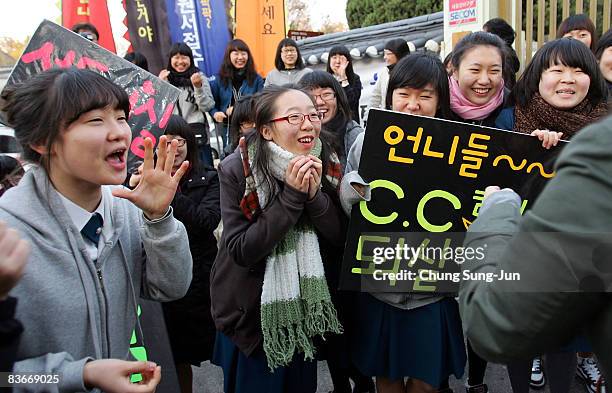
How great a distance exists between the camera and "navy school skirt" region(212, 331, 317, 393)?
220cm

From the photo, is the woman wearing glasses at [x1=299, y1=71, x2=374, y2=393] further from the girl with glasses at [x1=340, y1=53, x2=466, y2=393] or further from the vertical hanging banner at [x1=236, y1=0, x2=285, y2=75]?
the vertical hanging banner at [x1=236, y1=0, x2=285, y2=75]

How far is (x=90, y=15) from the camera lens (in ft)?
22.8

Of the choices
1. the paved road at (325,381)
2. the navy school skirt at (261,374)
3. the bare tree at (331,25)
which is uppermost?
the bare tree at (331,25)

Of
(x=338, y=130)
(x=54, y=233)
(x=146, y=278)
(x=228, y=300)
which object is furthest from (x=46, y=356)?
(x=338, y=130)

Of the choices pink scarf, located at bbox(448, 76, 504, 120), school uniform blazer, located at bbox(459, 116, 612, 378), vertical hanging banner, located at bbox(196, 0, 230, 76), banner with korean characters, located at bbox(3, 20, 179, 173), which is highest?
vertical hanging banner, located at bbox(196, 0, 230, 76)

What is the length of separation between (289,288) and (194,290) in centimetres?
84

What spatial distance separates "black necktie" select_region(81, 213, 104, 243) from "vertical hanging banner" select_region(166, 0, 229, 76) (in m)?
6.09

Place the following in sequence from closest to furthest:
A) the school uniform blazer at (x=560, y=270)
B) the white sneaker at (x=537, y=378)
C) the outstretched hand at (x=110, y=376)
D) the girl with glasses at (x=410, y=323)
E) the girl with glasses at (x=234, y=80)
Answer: the school uniform blazer at (x=560, y=270) < the outstretched hand at (x=110, y=376) < the girl with glasses at (x=410, y=323) < the white sneaker at (x=537, y=378) < the girl with glasses at (x=234, y=80)

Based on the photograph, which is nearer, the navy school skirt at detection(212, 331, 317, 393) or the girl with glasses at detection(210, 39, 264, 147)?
the navy school skirt at detection(212, 331, 317, 393)

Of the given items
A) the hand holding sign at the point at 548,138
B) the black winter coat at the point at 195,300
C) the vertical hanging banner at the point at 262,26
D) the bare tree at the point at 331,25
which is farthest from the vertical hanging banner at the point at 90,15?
the bare tree at the point at 331,25

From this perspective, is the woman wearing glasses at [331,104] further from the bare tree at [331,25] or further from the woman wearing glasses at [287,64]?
the bare tree at [331,25]

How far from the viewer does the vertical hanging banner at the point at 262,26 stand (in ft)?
25.4

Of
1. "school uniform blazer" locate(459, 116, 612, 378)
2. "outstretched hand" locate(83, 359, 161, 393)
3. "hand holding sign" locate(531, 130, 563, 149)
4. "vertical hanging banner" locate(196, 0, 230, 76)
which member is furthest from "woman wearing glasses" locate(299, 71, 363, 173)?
"vertical hanging banner" locate(196, 0, 230, 76)

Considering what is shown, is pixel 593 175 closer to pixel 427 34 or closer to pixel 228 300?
pixel 228 300
